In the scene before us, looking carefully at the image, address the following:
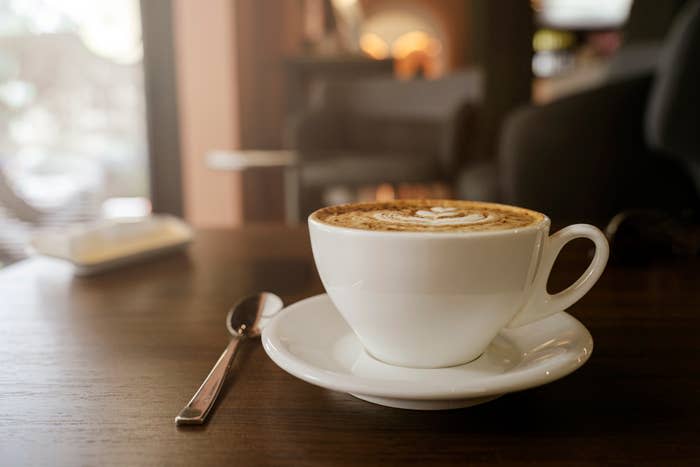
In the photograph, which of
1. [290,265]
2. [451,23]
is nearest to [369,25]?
[451,23]

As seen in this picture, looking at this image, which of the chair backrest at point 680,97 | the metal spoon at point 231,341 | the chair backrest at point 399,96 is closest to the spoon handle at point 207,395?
the metal spoon at point 231,341

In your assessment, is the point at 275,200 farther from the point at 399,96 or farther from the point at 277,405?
the point at 277,405

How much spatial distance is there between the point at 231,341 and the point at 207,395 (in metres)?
0.10

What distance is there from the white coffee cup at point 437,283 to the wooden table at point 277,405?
46 mm

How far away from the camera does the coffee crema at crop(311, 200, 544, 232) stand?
39cm

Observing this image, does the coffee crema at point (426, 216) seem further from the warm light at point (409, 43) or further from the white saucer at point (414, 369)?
the warm light at point (409, 43)

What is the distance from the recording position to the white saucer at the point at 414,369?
332 millimetres

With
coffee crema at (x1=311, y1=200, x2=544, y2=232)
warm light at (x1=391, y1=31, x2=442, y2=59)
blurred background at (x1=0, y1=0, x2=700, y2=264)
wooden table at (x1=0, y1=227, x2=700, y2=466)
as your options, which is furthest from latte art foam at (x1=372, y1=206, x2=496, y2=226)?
warm light at (x1=391, y1=31, x2=442, y2=59)

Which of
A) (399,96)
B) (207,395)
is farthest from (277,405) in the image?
(399,96)

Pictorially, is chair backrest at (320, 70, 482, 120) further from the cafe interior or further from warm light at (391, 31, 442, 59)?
warm light at (391, 31, 442, 59)

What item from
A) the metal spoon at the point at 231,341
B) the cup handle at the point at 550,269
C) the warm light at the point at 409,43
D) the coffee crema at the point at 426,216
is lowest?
the metal spoon at the point at 231,341

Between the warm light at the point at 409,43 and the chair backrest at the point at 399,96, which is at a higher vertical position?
the warm light at the point at 409,43

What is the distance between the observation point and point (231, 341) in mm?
481

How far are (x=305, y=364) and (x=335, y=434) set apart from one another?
0.04 m
